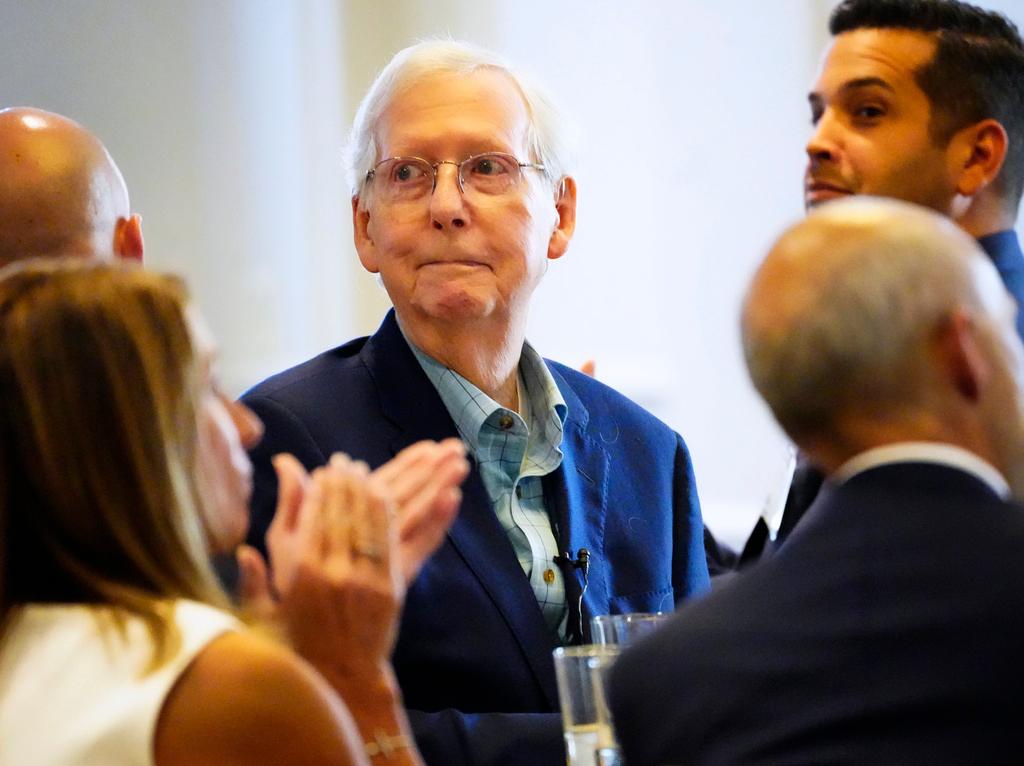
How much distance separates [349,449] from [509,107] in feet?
2.36

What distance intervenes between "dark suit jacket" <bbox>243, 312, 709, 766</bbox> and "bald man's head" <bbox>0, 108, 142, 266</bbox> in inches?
17.5

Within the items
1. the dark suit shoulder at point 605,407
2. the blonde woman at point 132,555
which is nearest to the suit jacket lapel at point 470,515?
the dark suit shoulder at point 605,407

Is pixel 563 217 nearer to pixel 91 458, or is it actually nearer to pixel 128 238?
pixel 128 238

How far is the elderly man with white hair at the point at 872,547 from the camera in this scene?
147 centimetres

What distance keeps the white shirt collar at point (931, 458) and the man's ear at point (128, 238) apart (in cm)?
161

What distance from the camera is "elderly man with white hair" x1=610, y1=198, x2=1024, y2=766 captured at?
1467 millimetres

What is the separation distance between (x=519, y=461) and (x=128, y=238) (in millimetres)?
846

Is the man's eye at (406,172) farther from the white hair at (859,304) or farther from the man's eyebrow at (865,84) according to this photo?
the white hair at (859,304)

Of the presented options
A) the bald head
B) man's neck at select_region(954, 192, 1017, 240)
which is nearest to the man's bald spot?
the bald head

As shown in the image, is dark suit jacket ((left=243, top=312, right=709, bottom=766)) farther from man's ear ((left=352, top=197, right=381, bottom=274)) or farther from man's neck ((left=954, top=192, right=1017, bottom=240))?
man's neck ((left=954, top=192, right=1017, bottom=240))

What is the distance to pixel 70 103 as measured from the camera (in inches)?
205

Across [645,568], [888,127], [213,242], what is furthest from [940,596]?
[213,242]

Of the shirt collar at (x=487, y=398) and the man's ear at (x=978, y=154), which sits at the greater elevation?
the man's ear at (x=978, y=154)

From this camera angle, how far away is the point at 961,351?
62.3 inches
